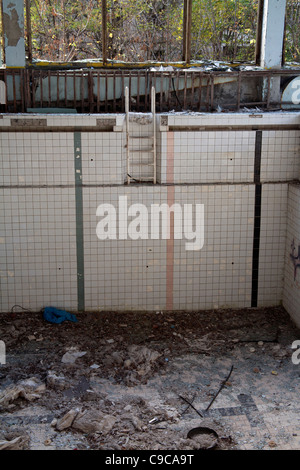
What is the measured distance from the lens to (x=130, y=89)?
7.78 m

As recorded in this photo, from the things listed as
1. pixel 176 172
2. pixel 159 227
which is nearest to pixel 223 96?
pixel 176 172

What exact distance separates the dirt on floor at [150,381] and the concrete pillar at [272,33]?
4.38m

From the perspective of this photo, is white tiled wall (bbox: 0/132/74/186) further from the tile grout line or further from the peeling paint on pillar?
the tile grout line

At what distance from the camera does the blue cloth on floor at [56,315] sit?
22.1 feet

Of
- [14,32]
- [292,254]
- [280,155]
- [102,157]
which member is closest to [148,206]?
[102,157]

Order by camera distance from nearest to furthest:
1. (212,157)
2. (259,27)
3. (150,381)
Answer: (150,381) → (212,157) → (259,27)

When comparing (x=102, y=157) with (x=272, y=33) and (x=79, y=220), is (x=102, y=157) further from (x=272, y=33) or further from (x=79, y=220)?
(x=272, y=33)

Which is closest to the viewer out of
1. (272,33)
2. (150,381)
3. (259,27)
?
(150,381)

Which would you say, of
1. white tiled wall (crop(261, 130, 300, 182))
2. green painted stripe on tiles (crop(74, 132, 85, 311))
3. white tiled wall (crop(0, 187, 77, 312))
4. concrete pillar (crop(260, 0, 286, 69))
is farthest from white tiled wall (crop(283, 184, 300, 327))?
white tiled wall (crop(0, 187, 77, 312))

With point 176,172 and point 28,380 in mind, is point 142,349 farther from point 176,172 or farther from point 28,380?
point 176,172

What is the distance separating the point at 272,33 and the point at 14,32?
174 inches

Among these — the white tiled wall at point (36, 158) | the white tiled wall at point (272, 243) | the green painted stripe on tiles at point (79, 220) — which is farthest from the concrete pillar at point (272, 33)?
the white tiled wall at point (36, 158)

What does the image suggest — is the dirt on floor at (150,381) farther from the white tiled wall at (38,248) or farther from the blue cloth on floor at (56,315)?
the white tiled wall at (38,248)
